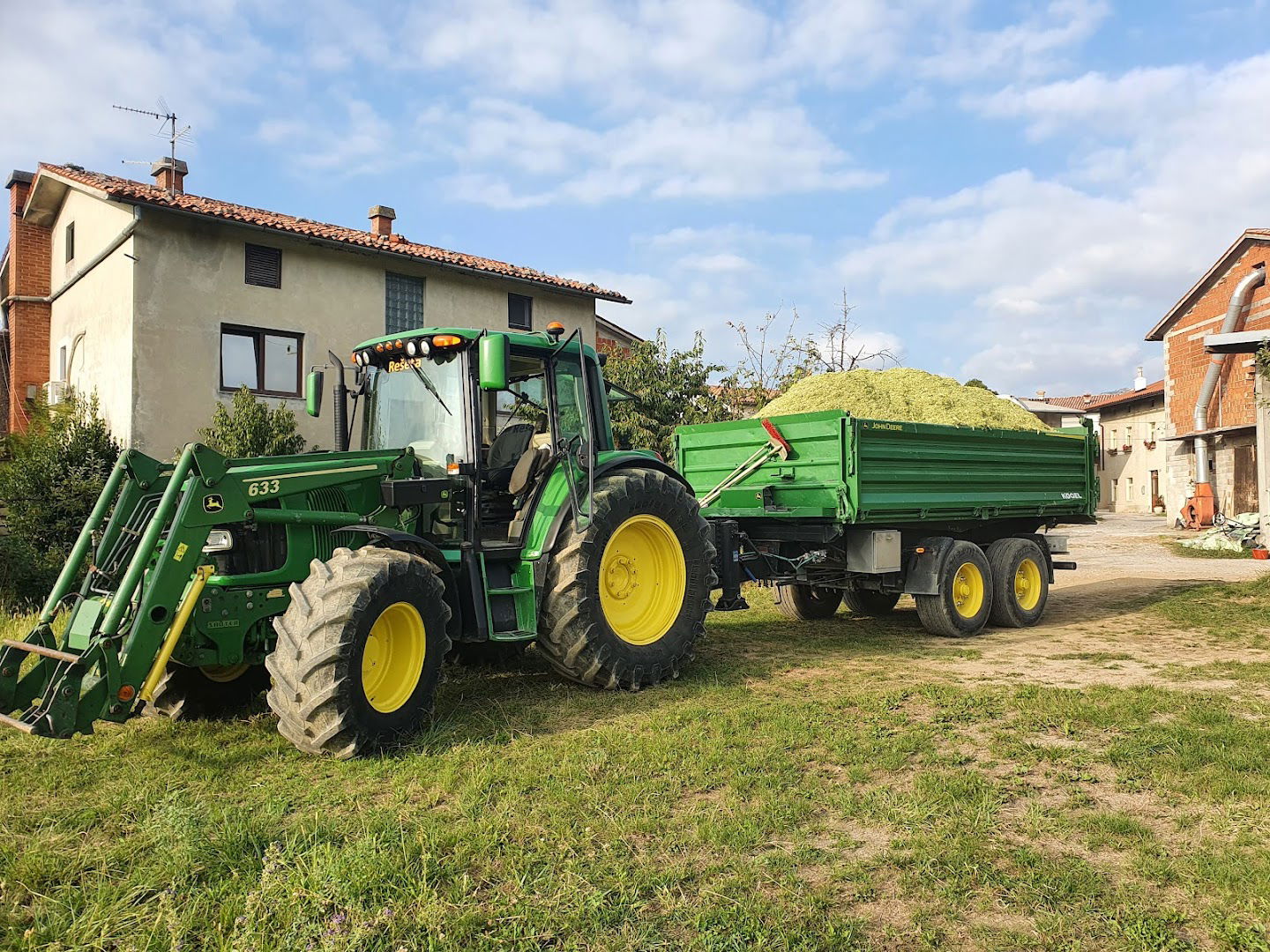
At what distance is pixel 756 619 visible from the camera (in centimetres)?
1040

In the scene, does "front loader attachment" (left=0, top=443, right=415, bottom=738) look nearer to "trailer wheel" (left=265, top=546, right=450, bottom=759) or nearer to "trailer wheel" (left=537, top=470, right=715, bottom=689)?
"trailer wheel" (left=265, top=546, right=450, bottom=759)

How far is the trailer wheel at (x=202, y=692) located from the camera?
5672mm

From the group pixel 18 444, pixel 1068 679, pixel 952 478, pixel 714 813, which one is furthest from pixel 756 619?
pixel 18 444

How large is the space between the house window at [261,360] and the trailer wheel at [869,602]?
11.2 meters

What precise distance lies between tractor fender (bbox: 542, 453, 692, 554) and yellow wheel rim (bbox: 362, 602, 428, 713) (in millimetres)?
1165

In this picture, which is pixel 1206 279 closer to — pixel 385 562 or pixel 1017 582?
pixel 1017 582

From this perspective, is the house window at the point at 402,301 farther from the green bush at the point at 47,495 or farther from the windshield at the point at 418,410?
the windshield at the point at 418,410

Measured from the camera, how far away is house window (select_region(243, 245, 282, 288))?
55.8 feet

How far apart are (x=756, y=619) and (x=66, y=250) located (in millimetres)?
16255

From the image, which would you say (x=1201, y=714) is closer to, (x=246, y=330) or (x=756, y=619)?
(x=756, y=619)

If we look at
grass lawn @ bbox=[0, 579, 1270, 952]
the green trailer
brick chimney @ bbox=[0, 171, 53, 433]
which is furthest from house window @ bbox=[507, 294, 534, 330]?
grass lawn @ bbox=[0, 579, 1270, 952]

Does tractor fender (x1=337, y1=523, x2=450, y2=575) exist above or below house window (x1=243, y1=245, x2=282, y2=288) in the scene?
below

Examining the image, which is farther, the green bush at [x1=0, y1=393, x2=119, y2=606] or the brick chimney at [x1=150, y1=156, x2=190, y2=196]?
the brick chimney at [x1=150, y1=156, x2=190, y2=196]

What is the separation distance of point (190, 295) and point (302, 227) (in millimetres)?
2513
